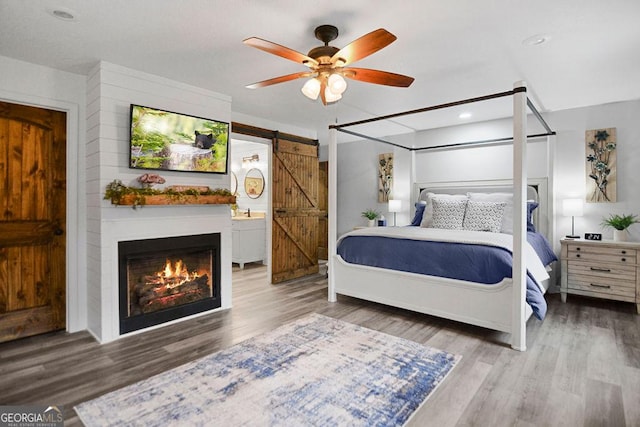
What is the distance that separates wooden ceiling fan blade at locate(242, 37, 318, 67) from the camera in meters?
2.06

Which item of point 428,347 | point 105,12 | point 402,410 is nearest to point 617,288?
point 428,347

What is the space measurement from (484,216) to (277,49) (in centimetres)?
336

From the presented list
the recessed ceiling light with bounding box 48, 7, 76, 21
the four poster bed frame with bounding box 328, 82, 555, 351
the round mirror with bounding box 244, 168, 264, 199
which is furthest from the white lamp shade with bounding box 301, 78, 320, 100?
the round mirror with bounding box 244, 168, 264, 199

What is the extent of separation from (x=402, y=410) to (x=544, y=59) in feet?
9.92

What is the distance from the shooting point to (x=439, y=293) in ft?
11.2

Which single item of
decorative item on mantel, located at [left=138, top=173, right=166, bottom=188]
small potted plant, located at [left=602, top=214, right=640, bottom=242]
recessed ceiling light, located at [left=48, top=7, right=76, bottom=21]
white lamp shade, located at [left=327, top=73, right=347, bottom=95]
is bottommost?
small potted plant, located at [left=602, top=214, right=640, bottom=242]

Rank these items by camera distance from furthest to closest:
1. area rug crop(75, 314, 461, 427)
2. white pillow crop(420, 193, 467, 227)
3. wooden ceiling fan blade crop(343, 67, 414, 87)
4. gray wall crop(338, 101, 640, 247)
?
Result: 1. white pillow crop(420, 193, 467, 227)
2. gray wall crop(338, 101, 640, 247)
3. wooden ceiling fan blade crop(343, 67, 414, 87)
4. area rug crop(75, 314, 461, 427)

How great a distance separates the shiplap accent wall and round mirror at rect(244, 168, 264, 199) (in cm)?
332

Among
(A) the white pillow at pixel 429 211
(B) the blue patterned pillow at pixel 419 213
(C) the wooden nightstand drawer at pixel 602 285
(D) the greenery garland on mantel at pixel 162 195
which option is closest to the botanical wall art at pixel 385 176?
(B) the blue patterned pillow at pixel 419 213

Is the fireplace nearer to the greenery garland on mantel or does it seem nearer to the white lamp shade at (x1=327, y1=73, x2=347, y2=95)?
the greenery garland on mantel

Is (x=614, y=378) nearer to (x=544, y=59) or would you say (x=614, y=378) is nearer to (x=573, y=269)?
(x=573, y=269)

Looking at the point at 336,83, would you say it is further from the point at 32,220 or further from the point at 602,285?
the point at 602,285

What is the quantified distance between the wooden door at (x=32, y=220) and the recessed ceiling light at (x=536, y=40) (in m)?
4.13

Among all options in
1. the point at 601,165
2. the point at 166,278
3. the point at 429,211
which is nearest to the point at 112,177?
the point at 166,278
